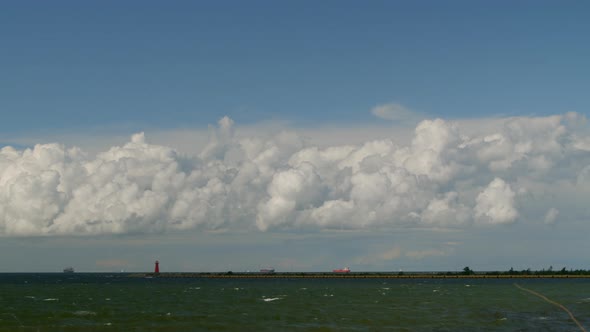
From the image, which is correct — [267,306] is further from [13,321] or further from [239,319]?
[13,321]

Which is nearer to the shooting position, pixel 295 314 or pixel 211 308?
pixel 295 314

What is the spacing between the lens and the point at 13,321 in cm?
7662

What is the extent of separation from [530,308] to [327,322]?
3520 centimetres

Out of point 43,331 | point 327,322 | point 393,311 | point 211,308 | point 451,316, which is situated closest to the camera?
point 43,331

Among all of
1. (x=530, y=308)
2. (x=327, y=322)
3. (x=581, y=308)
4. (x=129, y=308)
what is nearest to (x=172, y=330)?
(x=327, y=322)

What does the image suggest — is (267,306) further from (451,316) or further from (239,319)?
(451,316)

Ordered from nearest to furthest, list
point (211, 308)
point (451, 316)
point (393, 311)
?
point (451, 316) → point (393, 311) → point (211, 308)

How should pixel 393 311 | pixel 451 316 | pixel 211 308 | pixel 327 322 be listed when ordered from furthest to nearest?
pixel 211 308
pixel 393 311
pixel 451 316
pixel 327 322

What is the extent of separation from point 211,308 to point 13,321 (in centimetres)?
2887

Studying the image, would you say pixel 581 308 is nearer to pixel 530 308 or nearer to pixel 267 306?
pixel 530 308

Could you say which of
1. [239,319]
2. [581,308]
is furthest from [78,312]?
[581,308]

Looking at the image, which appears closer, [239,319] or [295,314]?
[239,319]

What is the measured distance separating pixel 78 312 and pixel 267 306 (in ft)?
94.1

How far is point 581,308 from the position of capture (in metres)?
90.3
